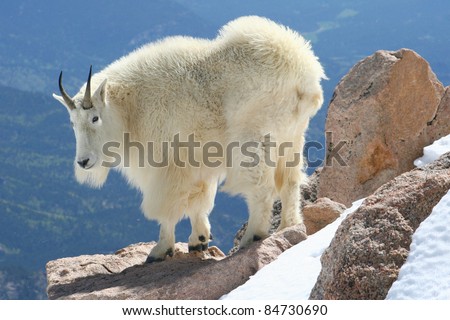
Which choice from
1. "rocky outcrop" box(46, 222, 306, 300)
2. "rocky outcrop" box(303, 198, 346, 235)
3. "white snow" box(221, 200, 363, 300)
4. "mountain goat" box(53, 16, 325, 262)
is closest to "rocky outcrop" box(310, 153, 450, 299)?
"white snow" box(221, 200, 363, 300)

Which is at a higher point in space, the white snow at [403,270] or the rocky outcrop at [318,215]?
the rocky outcrop at [318,215]

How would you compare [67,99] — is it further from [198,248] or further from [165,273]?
[198,248]

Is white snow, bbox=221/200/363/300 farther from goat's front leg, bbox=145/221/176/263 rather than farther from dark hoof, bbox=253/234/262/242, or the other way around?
goat's front leg, bbox=145/221/176/263

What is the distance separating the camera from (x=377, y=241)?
5.55 metres

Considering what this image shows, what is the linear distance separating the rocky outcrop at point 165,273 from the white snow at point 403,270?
1.01 feet

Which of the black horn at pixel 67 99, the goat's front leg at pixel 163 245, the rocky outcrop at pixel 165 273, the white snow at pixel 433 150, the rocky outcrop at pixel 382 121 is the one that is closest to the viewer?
the rocky outcrop at pixel 165 273

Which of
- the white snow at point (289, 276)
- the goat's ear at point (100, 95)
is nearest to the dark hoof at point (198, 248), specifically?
the white snow at point (289, 276)

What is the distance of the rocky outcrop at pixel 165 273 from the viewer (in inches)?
306

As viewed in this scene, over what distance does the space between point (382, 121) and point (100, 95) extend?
17.5 ft

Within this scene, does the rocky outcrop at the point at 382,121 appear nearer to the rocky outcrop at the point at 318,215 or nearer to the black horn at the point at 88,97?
the rocky outcrop at the point at 318,215

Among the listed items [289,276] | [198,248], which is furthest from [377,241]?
[198,248]

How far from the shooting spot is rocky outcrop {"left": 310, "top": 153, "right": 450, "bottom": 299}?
5379 mm

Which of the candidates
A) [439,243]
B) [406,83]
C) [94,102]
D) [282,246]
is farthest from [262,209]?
[406,83]

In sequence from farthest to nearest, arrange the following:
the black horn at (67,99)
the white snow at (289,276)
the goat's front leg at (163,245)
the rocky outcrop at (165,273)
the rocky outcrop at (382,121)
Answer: the rocky outcrop at (382,121) → the goat's front leg at (163,245) → the black horn at (67,99) → the rocky outcrop at (165,273) → the white snow at (289,276)
